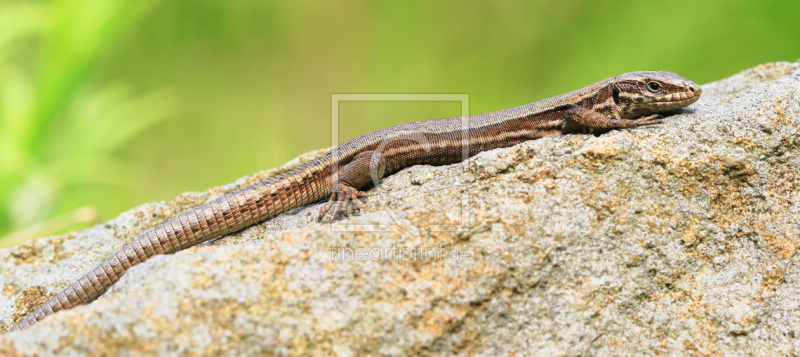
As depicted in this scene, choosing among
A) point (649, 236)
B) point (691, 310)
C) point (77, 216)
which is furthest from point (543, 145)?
point (77, 216)

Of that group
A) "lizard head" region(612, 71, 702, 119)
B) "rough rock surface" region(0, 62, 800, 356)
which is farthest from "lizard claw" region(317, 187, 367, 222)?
"lizard head" region(612, 71, 702, 119)

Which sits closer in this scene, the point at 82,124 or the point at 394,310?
the point at 394,310

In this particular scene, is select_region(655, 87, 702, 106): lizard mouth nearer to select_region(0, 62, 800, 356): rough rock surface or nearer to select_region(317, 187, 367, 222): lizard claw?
select_region(0, 62, 800, 356): rough rock surface

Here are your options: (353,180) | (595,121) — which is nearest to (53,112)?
(353,180)

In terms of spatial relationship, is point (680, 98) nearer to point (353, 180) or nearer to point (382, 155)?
point (382, 155)

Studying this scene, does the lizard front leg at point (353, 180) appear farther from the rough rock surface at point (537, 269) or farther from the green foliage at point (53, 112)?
the green foliage at point (53, 112)

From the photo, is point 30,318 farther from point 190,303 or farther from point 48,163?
point 48,163
